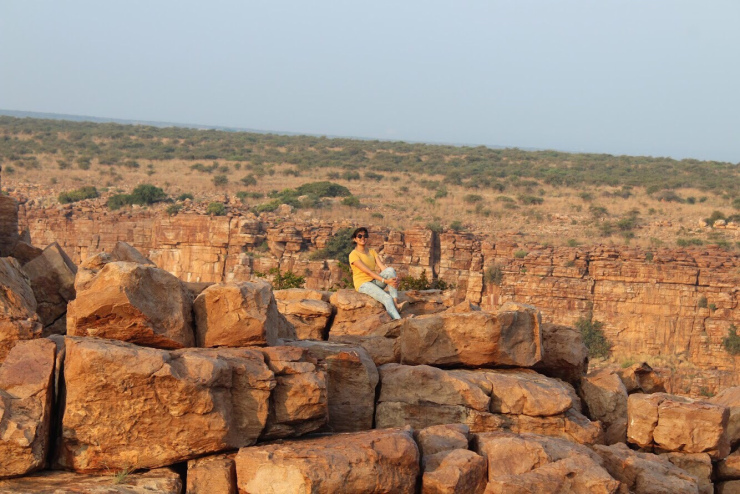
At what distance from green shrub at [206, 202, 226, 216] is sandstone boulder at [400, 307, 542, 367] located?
29.9m

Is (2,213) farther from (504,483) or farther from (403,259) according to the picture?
(403,259)

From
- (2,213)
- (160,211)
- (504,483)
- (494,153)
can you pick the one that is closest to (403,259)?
(160,211)

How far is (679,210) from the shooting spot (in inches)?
1877

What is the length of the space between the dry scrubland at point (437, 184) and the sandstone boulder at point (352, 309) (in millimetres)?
27158

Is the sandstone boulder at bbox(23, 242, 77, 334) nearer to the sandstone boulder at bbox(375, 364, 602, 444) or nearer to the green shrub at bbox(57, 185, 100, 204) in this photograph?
the sandstone boulder at bbox(375, 364, 602, 444)

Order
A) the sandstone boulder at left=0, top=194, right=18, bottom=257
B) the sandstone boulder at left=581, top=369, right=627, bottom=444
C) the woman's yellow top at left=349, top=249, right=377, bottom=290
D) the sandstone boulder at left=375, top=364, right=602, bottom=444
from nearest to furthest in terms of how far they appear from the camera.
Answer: the sandstone boulder at left=375, top=364, right=602, bottom=444
the sandstone boulder at left=581, top=369, right=627, bottom=444
the sandstone boulder at left=0, top=194, right=18, bottom=257
the woman's yellow top at left=349, top=249, right=377, bottom=290

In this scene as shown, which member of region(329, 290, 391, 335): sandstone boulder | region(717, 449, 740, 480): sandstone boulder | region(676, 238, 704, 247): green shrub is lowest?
region(676, 238, 704, 247): green shrub

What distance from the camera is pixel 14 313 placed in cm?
823

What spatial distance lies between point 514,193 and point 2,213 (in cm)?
4380

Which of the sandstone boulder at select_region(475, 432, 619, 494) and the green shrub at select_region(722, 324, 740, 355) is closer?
the sandstone boulder at select_region(475, 432, 619, 494)

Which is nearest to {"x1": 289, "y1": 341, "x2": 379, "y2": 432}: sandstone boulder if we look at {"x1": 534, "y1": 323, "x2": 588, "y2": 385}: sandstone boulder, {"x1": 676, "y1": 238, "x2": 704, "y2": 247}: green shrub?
{"x1": 534, "y1": 323, "x2": 588, "y2": 385}: sandstone boulder

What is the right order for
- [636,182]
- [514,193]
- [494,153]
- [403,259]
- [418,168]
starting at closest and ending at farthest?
[403,259] → [514,193] → [636,182] → [418,168] → [494,153]

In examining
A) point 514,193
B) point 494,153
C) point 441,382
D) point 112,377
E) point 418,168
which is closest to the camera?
point 112,377

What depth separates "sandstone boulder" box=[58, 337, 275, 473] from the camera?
7.53m
